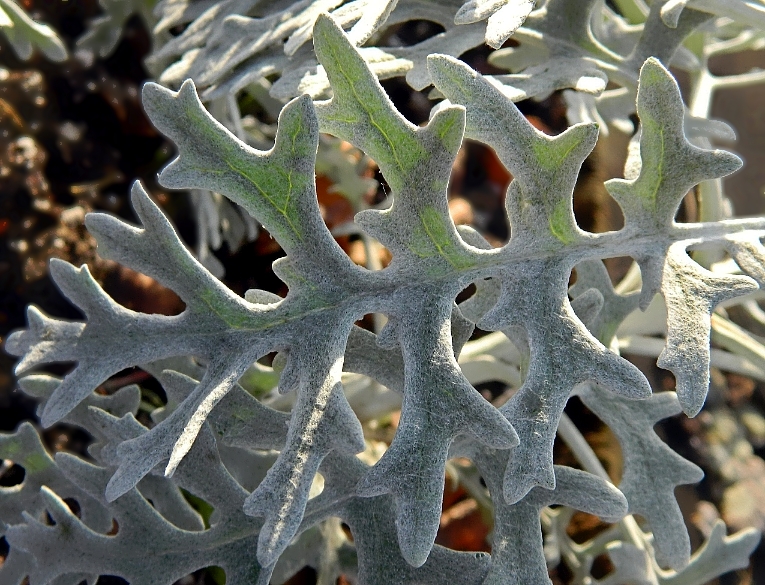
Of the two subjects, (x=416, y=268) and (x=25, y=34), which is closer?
(x=416, y=268)

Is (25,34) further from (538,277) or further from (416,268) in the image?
(538,277)

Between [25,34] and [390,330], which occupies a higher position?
[25,34]

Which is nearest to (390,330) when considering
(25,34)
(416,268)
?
(416,268)

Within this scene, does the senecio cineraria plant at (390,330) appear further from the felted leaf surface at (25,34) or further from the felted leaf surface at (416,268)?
the felted leaf surface at (25,34)

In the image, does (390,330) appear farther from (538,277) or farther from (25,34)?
(25,34)

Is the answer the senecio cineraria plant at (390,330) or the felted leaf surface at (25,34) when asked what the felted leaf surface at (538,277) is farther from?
the felted leaf surface at (25,34)

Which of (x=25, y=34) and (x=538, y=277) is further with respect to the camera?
(x=25, y=34)

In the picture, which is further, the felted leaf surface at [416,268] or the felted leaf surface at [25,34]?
the felted leaf surface at [25,34]

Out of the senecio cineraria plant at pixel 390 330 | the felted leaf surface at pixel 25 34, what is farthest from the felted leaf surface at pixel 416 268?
the felted leaf surface at pixel 25 34
